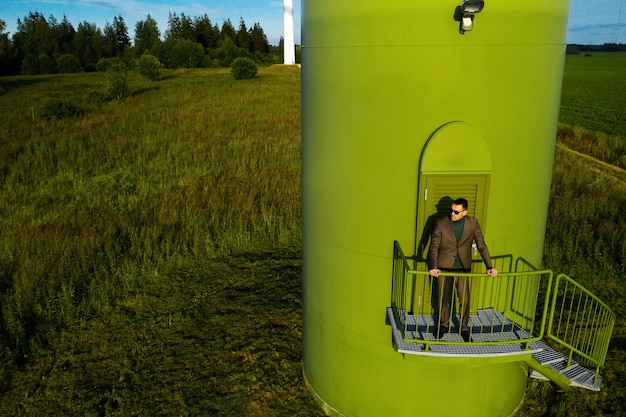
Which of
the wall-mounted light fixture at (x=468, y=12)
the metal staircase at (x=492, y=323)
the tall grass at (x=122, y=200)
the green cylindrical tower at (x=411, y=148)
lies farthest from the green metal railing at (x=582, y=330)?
the tall grass at (x=122, y=200)

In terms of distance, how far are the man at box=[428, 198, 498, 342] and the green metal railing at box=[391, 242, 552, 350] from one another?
0.36ft

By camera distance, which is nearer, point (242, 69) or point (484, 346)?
point (484, 346)

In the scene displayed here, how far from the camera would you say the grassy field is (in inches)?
320

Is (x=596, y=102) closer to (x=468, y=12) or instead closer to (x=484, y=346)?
(x=468, y=12)

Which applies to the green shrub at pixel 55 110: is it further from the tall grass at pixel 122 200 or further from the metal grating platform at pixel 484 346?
the metal grating platform at pixel 484 346

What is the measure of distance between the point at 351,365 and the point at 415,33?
4202mm

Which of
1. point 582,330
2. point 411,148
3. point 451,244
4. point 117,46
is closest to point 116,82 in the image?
point 582,330

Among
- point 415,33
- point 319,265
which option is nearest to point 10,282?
point 319,265

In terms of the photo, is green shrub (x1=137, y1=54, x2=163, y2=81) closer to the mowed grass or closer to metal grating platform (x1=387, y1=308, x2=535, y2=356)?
the mowed grass

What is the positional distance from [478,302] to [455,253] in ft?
3.09

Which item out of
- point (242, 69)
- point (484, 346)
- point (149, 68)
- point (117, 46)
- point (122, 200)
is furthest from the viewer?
point (117, 46)

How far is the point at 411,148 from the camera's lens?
218 inches

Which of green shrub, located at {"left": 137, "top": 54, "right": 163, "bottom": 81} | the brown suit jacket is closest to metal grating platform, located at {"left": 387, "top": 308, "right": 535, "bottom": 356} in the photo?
the brown suit jacket

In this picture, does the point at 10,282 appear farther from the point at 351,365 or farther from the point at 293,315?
the point at 351,365
